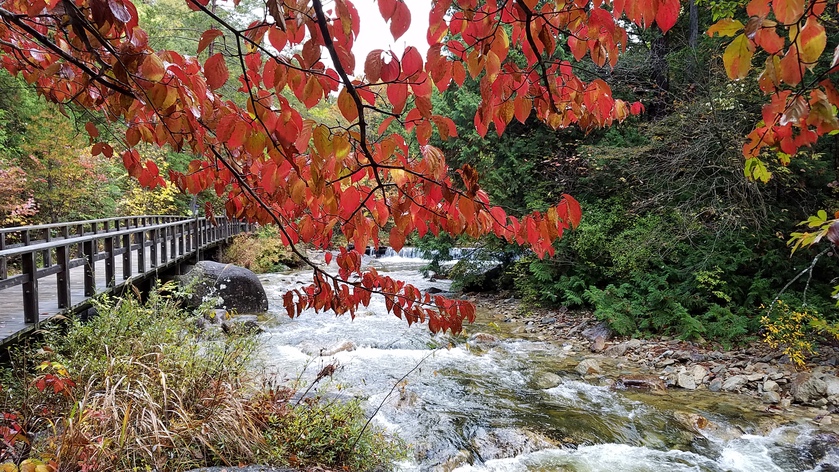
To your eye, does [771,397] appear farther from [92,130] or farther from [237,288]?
[237,288]

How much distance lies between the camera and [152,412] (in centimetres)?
311

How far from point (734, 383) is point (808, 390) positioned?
73 centimetres

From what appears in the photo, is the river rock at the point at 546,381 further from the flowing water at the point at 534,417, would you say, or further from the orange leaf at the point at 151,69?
the orange leaf at the point at 151,69

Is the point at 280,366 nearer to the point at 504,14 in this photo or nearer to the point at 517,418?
the point at 517,418

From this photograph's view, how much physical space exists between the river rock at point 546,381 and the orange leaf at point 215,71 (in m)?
5.70

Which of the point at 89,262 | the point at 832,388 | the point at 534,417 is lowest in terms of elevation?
the point at 534,417

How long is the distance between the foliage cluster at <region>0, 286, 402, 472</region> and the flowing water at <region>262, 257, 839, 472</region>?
2.06 ft

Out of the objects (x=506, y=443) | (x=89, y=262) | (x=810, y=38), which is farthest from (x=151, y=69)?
(x=89, y=262)

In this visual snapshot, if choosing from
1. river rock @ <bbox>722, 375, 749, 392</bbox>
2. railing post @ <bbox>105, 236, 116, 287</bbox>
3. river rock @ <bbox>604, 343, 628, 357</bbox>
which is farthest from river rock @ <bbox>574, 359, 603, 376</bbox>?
railing post @ <bbox>105, 236, 116, 287</bbox>

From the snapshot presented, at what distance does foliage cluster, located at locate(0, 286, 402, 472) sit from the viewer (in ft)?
9.43

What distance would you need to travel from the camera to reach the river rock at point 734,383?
590cm

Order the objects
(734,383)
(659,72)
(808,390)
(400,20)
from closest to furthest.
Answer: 1. (400,20)
2. (808,390)
3. (734,383)
4. (659,72)

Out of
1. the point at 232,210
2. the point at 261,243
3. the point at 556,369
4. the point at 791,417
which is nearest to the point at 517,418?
the point at 556,369

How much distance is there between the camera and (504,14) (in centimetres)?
182
